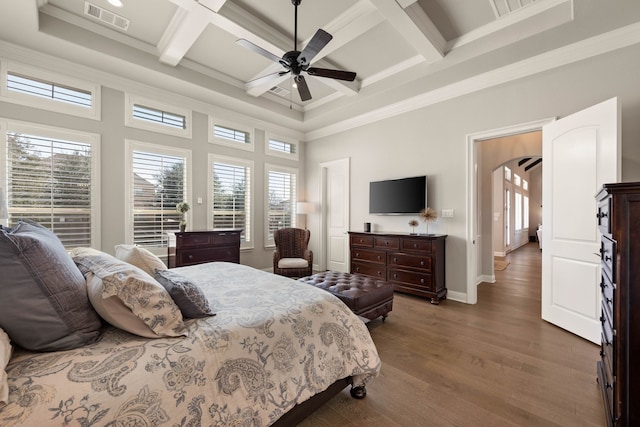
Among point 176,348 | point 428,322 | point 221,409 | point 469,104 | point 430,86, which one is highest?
point 430,86

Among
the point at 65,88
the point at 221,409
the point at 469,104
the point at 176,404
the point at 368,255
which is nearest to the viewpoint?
the point at 176,404

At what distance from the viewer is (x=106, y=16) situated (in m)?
2.91

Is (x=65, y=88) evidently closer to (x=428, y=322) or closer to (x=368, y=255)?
(x=368, y=255)

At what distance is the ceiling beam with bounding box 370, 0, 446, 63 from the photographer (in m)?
2.52

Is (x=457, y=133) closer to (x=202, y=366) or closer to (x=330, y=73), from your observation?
(x=330, y=73)

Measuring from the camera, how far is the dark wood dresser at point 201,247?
150 inches

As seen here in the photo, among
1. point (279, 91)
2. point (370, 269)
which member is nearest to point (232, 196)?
point (279, 91)

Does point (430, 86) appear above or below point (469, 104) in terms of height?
above

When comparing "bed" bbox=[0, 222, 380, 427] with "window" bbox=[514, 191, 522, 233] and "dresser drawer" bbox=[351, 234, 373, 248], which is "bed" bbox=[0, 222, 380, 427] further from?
"window" bbox=[514, 191, 522, 233]

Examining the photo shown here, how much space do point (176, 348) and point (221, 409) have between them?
0.30 metres

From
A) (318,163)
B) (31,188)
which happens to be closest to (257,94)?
(318,163)

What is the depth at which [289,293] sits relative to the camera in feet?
5.92

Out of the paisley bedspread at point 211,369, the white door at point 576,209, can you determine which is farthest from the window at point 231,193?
the white door at point 576,209

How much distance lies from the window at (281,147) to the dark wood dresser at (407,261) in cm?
253
